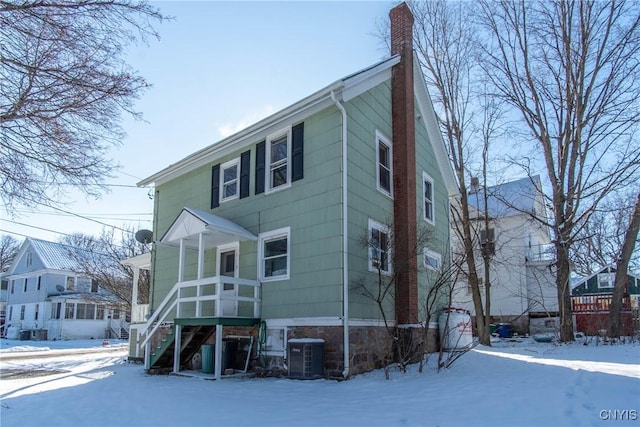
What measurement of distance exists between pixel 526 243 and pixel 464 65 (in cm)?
1028

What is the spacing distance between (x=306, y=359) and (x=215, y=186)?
633 cm

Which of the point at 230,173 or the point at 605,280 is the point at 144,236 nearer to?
the point at 230,173

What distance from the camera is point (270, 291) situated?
11367 mm

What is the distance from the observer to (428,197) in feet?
49.2

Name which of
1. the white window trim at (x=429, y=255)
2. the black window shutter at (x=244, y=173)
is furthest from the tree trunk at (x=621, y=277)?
the black window shutter at (x=244, y=173)

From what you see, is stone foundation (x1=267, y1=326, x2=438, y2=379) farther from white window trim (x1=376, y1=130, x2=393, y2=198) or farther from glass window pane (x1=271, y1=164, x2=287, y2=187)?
glass window pane (x1=271, y1=164, x2=287, y2=187)

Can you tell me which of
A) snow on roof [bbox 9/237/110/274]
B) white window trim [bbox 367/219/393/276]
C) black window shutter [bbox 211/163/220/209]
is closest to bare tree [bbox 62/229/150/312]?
snow on roof [bbox 9/237/110/274]

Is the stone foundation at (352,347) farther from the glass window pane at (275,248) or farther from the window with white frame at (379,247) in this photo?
the glass window pane at (275,248)

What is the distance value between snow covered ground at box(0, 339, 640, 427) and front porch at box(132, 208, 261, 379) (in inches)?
35.8

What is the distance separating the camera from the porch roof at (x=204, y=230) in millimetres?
11430

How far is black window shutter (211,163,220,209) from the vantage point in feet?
45.2

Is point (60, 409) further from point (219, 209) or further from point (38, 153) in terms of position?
point (219, 209)

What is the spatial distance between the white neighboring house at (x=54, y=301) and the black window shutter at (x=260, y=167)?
913 inches

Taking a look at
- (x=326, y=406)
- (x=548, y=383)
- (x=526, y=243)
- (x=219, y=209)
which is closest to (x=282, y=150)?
(x=219, y=209)
